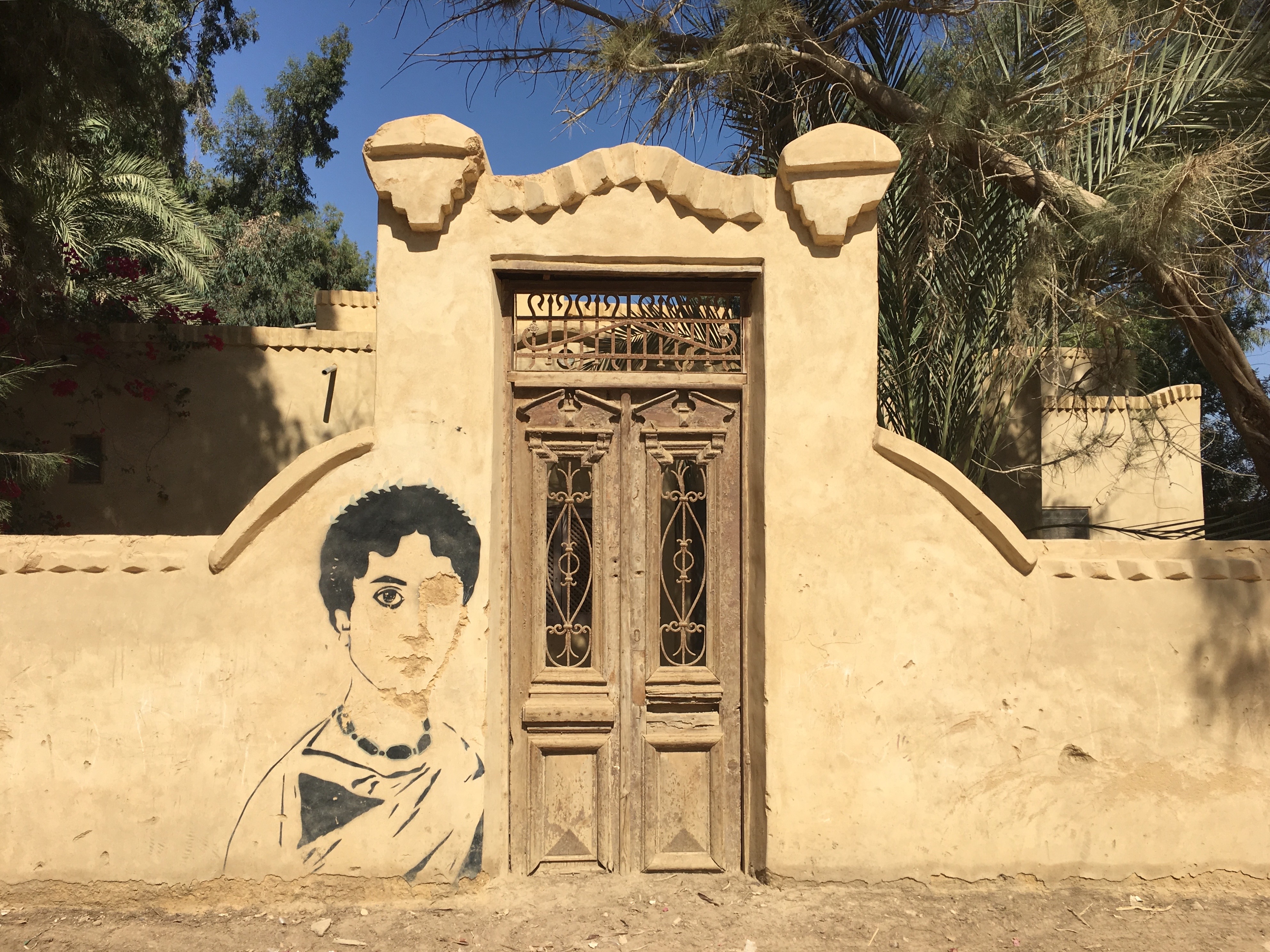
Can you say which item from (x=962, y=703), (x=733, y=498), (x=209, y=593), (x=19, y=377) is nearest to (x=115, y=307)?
(x=19, y=377)

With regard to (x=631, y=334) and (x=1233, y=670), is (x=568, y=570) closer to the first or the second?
(x=631, y=334)

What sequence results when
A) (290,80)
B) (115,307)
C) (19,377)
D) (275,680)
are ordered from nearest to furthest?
(275,680) → (19,377) → (115,307) → (290,80)

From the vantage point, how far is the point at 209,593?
3.57 meters

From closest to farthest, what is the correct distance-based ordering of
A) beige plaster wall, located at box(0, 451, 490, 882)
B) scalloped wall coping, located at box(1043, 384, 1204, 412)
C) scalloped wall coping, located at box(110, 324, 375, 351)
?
1. beige plaster wall, located at box(0, 451, 490, 882)
2. scalloped wall coping, located at box(110, 324, 375, 351)
3. scalloped wall coping, located at box(1043, 384, 1204, 412)

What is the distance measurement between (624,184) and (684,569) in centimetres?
178

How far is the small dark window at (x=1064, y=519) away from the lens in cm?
828

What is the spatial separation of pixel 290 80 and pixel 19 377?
16.4m

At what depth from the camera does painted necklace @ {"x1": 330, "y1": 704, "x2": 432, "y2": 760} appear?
11.7ft

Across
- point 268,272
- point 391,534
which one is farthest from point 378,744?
point 268,272

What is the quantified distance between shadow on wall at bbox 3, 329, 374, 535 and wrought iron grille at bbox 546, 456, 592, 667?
13.9 feet


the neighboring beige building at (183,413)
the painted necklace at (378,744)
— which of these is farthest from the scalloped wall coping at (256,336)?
the painted necklace at (378,744)

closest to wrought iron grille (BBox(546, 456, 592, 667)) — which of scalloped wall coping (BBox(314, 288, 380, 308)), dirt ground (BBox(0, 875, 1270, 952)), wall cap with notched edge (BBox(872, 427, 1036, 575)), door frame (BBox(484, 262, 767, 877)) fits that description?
door frame (BBox(484, 262, 767, 877))

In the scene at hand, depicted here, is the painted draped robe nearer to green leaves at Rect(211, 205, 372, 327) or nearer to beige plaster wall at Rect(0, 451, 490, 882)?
beige plaster wall at Rect(0, 451, 490, 882)

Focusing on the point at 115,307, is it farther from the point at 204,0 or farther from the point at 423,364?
the point at 204,0
